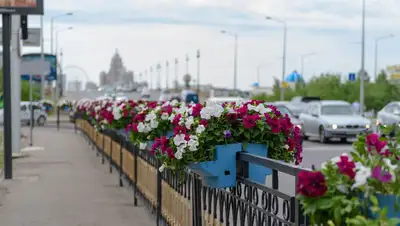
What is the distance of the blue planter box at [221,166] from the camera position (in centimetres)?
698

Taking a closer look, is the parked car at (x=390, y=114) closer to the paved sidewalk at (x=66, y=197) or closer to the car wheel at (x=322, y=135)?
the car wheel at (x=322, y=135)

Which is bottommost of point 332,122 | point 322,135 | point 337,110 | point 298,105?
point 322,135

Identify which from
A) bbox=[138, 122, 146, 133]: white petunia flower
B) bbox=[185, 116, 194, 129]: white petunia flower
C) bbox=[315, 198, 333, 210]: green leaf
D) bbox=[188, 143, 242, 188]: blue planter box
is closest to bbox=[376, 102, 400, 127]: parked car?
bbox=[138, 122, 146, 133]: white petunia flower

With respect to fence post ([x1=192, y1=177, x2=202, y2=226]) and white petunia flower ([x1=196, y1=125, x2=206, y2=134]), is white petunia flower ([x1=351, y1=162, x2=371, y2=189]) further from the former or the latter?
fence post ([x1=192, y1=177, x2=202, y2=226])

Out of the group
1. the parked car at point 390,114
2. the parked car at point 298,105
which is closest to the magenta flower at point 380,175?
the parked car at point 390,114

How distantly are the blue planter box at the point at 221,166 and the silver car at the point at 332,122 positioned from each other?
23.7m

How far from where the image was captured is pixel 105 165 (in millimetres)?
21812

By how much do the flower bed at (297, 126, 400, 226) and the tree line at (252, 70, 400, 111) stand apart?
2940 inches

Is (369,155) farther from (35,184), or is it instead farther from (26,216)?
(35,184)

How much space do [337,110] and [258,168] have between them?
27.0 m

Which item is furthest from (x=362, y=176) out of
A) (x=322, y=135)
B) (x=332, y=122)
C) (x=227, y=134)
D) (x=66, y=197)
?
(x=322, y=135)

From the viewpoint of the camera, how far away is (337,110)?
33.4m

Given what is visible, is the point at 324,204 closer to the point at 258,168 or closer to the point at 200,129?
the point at 258,168

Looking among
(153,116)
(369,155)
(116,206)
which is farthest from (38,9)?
(369,155)
